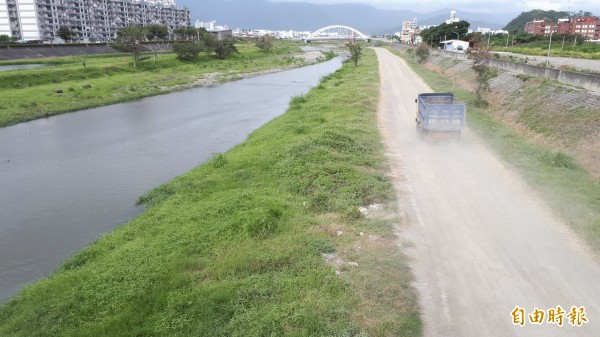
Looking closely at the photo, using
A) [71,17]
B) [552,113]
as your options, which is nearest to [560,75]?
[552,113]

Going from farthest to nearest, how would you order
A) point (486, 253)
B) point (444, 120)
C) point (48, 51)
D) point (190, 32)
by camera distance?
point (190, 32) < point (48, 51) < point (444, 120) < point (486, 253)

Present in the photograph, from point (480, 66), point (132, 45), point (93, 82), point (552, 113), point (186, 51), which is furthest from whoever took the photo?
point (186, 51)

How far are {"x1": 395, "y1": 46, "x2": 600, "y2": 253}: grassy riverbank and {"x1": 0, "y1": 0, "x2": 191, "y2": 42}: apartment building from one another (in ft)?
332

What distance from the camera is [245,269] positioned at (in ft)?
31.3

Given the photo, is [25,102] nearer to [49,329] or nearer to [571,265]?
[49,329]

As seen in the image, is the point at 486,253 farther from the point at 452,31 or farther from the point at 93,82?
the point at 452,31

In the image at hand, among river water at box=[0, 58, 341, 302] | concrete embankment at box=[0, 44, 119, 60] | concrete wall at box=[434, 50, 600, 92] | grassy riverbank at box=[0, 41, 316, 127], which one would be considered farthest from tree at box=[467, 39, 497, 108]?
concrete embankment at box=[0, 44, 119, 60]

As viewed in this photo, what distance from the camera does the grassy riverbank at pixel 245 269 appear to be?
7.85 meters

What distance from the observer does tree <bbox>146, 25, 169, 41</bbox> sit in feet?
327

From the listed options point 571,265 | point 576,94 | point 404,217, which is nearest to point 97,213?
point 404,217

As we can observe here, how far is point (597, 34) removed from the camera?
112 metres

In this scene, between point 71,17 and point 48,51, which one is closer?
point 48,51

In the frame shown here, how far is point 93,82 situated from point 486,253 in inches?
1863

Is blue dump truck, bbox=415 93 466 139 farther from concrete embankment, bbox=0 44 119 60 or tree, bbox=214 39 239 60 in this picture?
concrete embankment, bbox=0 44 119 60
